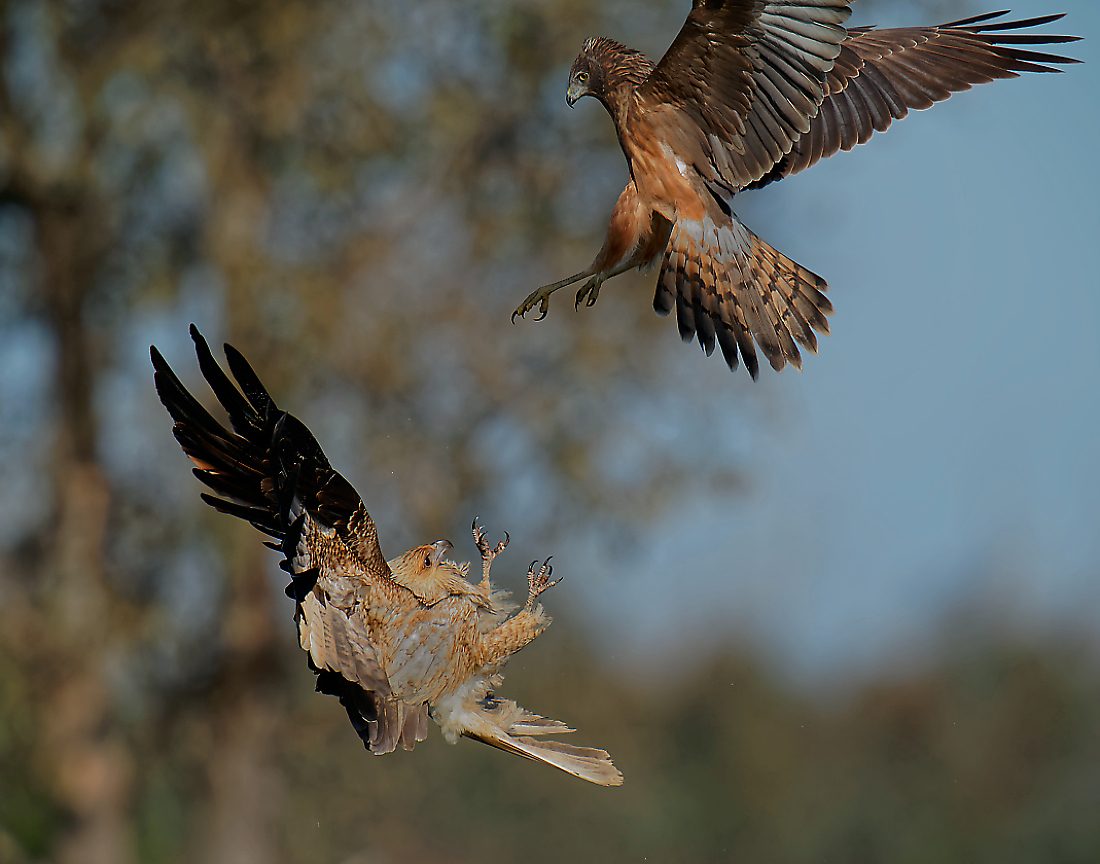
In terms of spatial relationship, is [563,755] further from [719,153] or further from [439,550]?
[719,153]

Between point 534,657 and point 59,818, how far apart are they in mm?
4423

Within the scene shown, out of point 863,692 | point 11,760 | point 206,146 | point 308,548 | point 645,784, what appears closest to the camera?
point 308,548

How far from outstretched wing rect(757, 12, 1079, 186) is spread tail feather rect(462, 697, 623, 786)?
1873mm

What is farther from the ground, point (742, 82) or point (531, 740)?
point (742, 82)

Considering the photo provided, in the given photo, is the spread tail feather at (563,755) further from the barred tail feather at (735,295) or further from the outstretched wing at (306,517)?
the barred tail feather at (735,295)

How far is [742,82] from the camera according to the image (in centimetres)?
400

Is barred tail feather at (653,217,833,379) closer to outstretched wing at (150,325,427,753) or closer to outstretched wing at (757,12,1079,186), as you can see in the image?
outstretched wing at (757,12,1079,186)

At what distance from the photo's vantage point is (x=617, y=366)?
13.6 metres

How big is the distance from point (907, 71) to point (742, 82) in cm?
118

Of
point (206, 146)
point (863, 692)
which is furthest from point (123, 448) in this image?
point (863, 692)

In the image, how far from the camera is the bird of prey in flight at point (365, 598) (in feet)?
11.4

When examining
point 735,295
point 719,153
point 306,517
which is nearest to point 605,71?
point 719,153

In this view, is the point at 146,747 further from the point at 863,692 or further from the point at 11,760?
the point at 863,692

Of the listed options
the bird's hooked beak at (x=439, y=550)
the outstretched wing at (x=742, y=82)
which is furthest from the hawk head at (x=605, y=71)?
the bird's hooked beak at (x=439, y=550)
